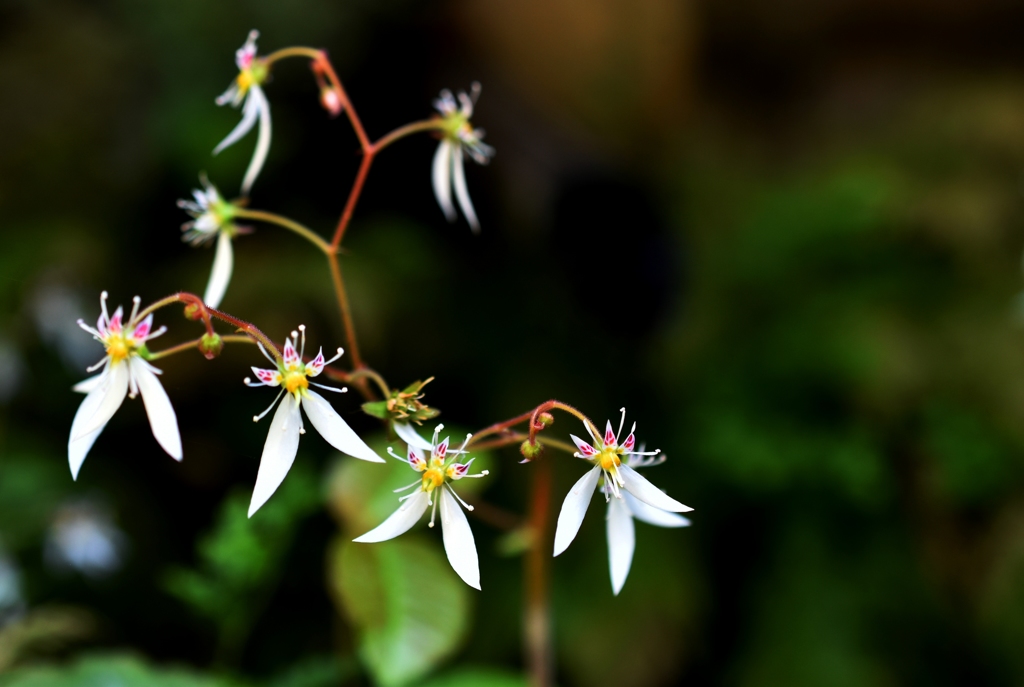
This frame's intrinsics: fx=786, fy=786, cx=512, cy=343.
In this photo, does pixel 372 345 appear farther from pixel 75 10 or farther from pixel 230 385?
pixel 75 10

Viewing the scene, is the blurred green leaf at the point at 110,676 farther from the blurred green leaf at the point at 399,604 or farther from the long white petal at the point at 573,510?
the long white petal at the point at 573,510

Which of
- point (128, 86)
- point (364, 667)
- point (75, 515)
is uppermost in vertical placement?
point (128, 86)

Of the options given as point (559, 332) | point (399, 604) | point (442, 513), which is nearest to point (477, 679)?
point (399, 604)

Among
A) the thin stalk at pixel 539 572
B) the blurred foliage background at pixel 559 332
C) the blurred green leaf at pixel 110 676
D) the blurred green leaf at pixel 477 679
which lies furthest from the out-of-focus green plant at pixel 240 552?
the thin stalk at pixel 539 572

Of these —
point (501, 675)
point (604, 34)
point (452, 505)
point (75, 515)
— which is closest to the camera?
point (452, 505)

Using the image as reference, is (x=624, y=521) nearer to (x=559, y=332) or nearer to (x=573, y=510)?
(x=573, y=510)

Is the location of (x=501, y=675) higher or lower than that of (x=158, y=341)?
lower

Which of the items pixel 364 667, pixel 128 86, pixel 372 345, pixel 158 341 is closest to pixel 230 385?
pixel 158 341
